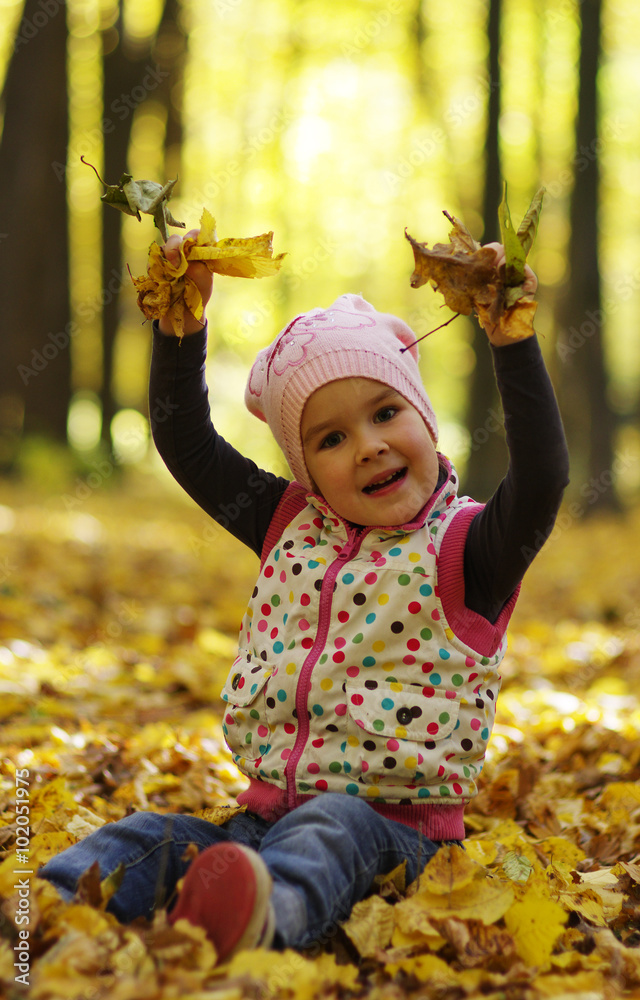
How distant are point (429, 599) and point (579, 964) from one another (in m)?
0.77

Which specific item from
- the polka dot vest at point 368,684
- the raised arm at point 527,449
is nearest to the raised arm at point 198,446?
the polka dot vest at point 368,684

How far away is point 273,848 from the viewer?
1777 millimetres

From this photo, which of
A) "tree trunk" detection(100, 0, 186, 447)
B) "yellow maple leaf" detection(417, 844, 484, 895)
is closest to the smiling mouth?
"yellow maple leaf" detection(417, 844, 484, 895)

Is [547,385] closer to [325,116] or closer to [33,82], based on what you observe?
[33,82]

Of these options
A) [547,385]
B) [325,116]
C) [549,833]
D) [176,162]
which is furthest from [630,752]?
[325,116]

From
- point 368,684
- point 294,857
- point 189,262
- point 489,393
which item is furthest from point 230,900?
point 489,393

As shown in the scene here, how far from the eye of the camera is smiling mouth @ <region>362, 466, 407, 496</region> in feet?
7.09

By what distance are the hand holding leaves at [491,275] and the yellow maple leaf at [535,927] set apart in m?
1.14

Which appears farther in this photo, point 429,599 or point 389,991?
point 429,599

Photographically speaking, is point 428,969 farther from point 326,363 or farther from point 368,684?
point 326,363

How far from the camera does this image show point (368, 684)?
2.04 metres

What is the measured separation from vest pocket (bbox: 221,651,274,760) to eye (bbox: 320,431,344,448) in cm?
54
